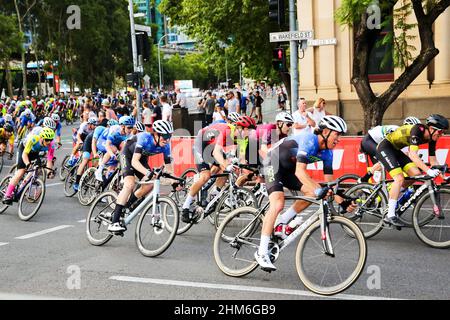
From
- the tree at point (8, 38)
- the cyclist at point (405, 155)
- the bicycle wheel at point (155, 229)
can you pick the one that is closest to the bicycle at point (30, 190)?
the bicycle wheel at point (155, 229)

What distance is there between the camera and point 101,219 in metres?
8.84

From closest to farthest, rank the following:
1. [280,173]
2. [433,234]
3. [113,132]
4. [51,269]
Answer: [280,173] → [51,269] → [433,234] → [113,132]

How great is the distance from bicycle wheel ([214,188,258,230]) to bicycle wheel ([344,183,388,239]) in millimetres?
1474

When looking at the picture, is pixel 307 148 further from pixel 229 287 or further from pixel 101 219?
pixel 101 219

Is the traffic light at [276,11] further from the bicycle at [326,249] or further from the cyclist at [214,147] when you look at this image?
the bicycle at [326,249]

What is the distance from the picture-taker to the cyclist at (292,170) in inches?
257

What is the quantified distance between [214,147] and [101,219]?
204 centimetres

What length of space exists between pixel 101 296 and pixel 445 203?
4548 mm

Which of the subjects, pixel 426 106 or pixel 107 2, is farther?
pixel 107 2

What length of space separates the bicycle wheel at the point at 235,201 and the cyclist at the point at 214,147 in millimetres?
381

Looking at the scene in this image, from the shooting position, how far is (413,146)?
8.28 metres

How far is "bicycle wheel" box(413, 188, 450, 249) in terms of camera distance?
8062 millimetres

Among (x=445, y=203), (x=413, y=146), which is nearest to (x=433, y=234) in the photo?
(x=445, y=203)
